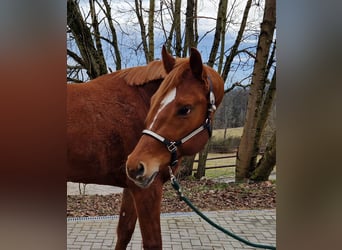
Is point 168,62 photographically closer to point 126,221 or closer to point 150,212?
point 150,212

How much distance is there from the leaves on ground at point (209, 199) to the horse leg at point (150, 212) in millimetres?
300

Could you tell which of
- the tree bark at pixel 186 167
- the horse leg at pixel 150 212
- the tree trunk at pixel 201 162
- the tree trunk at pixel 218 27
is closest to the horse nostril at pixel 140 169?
the horse leg at pixel 150 212

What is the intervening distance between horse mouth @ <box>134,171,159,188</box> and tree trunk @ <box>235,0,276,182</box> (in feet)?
2.69

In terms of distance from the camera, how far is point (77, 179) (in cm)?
248

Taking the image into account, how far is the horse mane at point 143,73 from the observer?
Result: 7.95 ft

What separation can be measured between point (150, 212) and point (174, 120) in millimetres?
684

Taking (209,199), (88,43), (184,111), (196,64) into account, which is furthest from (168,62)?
(209,199)

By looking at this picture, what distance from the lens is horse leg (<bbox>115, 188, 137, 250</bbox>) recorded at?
8.46ft

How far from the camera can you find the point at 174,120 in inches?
89.3

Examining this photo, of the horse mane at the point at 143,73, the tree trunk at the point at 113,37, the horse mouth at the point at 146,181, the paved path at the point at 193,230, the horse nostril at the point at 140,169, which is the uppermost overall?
the tree trunk at the point at 113,37

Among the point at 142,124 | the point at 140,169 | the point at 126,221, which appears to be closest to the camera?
the point at 140,169

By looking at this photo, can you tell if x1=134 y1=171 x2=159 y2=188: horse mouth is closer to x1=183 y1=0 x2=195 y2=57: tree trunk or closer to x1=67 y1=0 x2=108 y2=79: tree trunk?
x1=67 y1=0 x2=108 y2=79: tree trunk

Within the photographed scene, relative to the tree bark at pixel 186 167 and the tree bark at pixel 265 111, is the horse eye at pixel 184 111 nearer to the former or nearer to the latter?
the tree bark at pixel 186 167

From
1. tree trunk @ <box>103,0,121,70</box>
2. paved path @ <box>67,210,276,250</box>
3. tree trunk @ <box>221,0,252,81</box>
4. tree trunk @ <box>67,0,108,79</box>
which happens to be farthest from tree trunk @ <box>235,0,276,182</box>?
tree trunk @ <box>67,0,108,79</box>
